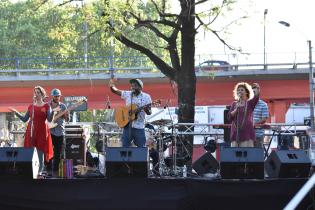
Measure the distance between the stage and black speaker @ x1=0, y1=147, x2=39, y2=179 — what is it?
0.57 ft

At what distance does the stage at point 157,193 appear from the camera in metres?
7.63

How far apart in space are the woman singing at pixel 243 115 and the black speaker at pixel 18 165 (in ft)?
11.4

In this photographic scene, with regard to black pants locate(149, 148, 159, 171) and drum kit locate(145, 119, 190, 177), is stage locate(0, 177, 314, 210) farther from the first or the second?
black pants locate(149, 148, 159, 171)

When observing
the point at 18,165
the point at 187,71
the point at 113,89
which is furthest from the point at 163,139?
the point at 18,165

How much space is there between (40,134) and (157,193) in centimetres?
338

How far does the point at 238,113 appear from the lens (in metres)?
10.0

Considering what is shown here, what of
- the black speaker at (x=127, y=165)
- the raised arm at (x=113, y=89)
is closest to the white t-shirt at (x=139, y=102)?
the raised arm at (x=113, y=89)

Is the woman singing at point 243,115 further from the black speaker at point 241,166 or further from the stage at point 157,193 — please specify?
the stage at point 157,193

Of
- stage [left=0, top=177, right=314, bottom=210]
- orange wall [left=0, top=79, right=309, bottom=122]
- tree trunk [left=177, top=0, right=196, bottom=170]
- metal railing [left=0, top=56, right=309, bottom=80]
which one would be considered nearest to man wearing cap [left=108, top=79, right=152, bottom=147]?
stage [left=0, top=177, right=314, bottom=210]

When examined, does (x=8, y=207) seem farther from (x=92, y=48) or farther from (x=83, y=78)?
(x=92, y=48)

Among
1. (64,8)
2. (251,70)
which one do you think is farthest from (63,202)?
(251,70)

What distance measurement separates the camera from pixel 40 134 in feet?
34.1

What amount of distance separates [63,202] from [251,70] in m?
29.5

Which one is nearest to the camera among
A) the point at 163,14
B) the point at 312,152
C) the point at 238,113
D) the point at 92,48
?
the point at 238,113
